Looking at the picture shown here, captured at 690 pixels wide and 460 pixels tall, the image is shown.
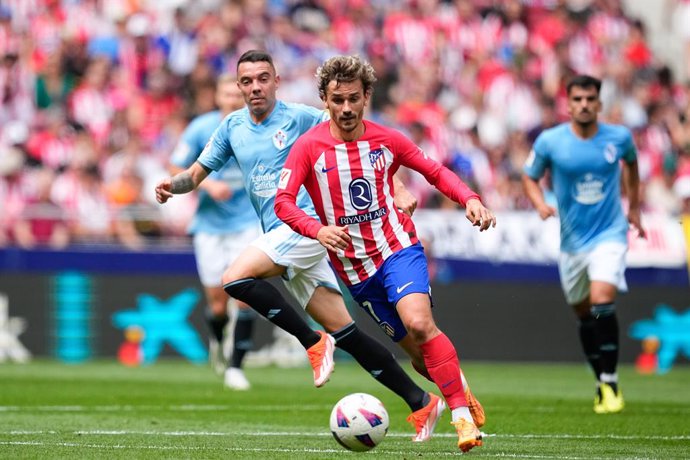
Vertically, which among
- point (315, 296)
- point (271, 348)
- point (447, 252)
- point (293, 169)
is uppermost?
point (293, 169)

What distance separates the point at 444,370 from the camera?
7.54 metres

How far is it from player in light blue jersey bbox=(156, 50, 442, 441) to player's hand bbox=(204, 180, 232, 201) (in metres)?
2.88

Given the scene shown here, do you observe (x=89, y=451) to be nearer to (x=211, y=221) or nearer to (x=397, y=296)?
(x=397, y=296)

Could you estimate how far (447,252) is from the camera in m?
17.2

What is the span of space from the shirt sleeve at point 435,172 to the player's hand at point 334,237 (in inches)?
27.0

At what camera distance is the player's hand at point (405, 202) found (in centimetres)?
801

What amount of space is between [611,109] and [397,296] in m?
14.6

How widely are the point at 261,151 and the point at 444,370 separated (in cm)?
217

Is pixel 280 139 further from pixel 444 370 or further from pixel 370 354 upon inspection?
pixel 444 370

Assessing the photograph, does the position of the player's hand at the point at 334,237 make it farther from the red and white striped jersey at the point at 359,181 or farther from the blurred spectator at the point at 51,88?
the blurred spectator at the point at 51,88

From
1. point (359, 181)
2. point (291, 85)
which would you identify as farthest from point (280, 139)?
point (291, 85)

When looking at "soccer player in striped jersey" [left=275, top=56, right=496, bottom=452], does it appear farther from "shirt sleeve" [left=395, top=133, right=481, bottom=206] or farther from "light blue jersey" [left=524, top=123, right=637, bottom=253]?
"light blue jersey" [left=524, top=123, right=637, bottom=253]

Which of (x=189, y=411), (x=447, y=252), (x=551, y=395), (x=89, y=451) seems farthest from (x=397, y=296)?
(x=447, y=252)

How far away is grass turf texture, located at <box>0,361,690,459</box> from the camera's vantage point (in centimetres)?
759
